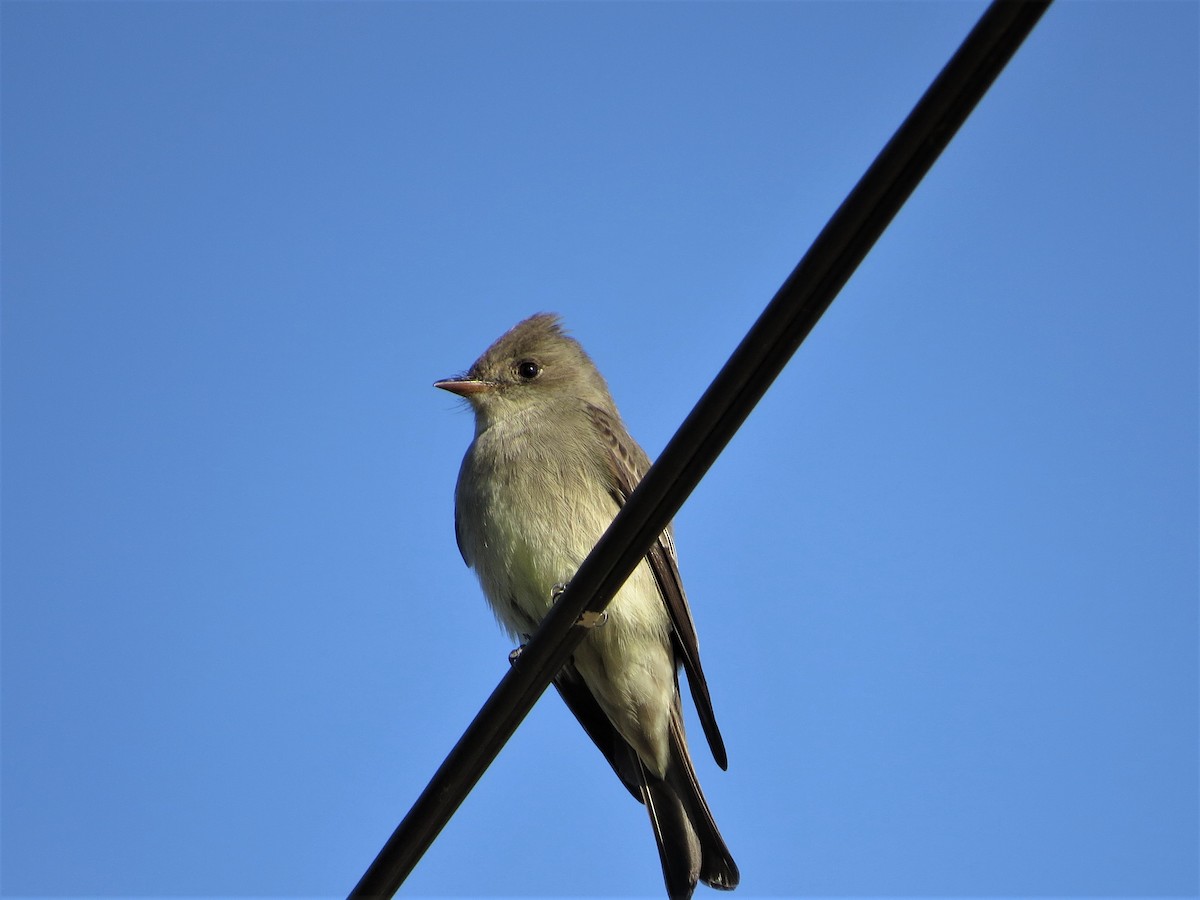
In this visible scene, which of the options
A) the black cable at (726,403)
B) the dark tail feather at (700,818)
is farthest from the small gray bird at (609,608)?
the black cable at (726,403)

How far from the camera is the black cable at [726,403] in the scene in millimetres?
2250

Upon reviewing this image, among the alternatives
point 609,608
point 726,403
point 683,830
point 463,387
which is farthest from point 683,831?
point 726,403

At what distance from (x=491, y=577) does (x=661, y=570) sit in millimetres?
808

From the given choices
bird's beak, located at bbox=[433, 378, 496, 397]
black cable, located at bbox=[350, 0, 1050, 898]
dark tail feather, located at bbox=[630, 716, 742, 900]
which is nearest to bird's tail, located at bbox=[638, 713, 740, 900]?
dark tail feather, located at bbox=[630, 716, 742, 900]

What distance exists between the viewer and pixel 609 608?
18.9 feet

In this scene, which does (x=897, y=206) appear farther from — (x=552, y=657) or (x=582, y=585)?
(x=552, y=657)

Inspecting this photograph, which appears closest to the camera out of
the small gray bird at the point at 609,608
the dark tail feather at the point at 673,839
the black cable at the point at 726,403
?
the black cable at the point at 726,403

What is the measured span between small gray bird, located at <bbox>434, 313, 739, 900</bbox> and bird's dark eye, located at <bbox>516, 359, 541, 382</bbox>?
655mm

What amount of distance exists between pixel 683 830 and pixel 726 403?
11.1ft

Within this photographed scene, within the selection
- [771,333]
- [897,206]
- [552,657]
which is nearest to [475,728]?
[552,657]

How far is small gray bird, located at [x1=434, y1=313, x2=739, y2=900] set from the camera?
561 cm

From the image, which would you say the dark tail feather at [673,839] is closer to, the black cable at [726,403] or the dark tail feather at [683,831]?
the dark tail feather at [683,831]

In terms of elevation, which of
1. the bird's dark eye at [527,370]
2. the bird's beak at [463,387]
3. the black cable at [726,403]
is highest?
the bird's dark eye at [527,370]

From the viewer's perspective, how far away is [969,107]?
227 cm
